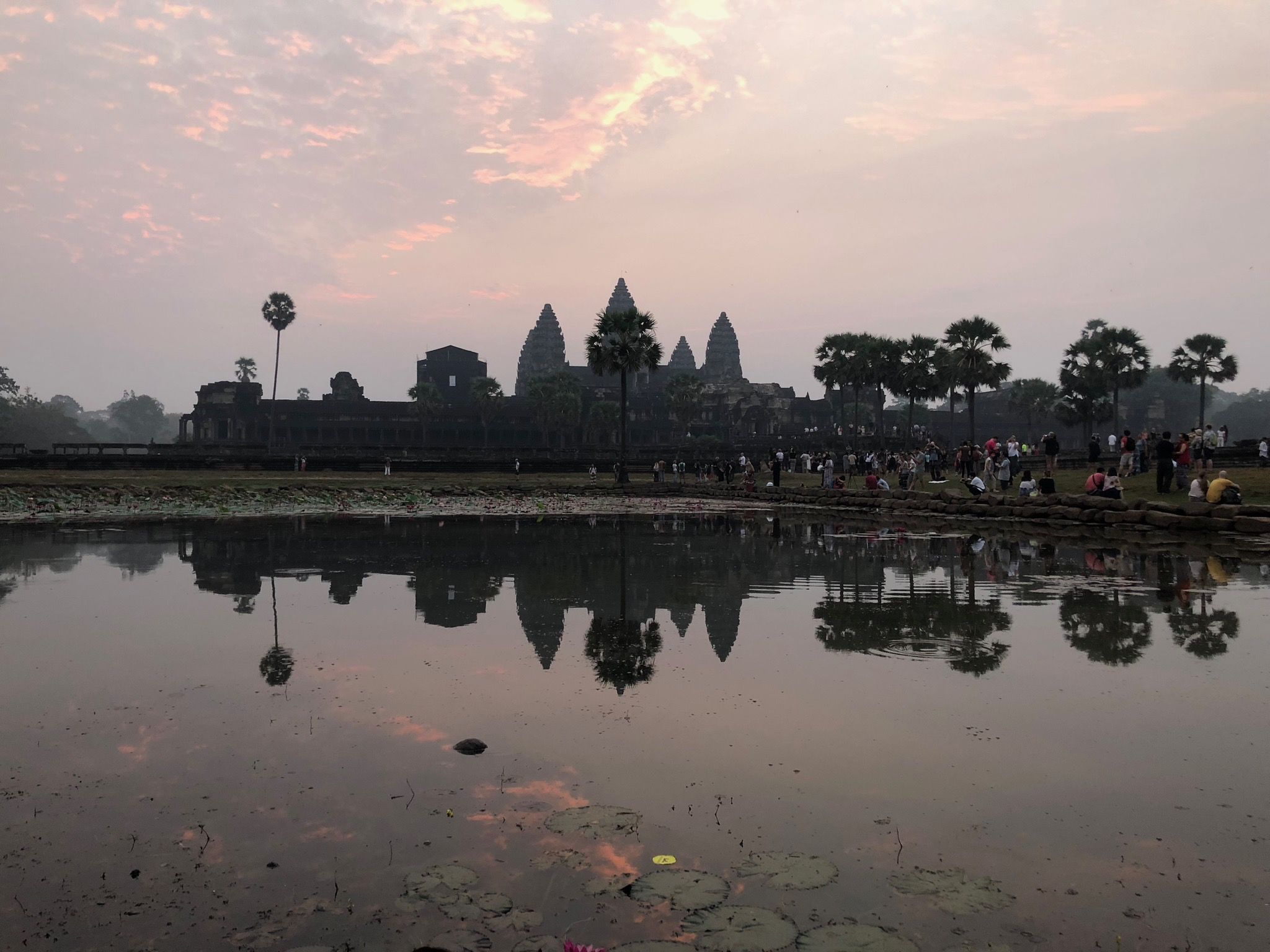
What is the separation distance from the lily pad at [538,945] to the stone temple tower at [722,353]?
14283cm

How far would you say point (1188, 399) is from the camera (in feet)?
446

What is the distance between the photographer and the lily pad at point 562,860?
4047 mm

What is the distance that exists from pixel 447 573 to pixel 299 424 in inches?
3236

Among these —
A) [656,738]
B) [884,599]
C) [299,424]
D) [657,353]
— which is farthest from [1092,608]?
[299,424]

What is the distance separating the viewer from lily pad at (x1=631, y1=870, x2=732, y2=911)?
376 centimetres

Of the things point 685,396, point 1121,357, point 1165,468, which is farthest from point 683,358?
point 1165,468

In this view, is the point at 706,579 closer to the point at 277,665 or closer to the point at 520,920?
the point at 277,665

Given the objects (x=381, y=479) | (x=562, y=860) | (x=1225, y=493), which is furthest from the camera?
(x=381, y=479)

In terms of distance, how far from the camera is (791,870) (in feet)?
13.1

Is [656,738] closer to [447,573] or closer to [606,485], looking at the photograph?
[447,573]

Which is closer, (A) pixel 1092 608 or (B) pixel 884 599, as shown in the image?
(A) pixel 1092 608

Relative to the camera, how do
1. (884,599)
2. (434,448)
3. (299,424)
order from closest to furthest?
(884,599) < (434,448) < (299,424)

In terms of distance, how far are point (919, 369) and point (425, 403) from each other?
45.6m

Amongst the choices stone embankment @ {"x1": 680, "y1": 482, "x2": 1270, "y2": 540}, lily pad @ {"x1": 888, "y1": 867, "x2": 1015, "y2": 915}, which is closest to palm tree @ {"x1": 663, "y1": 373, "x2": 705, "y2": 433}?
stone embankment @ {"x1": 680, "y1": 482, "x2": 1270, "y2": 540}
